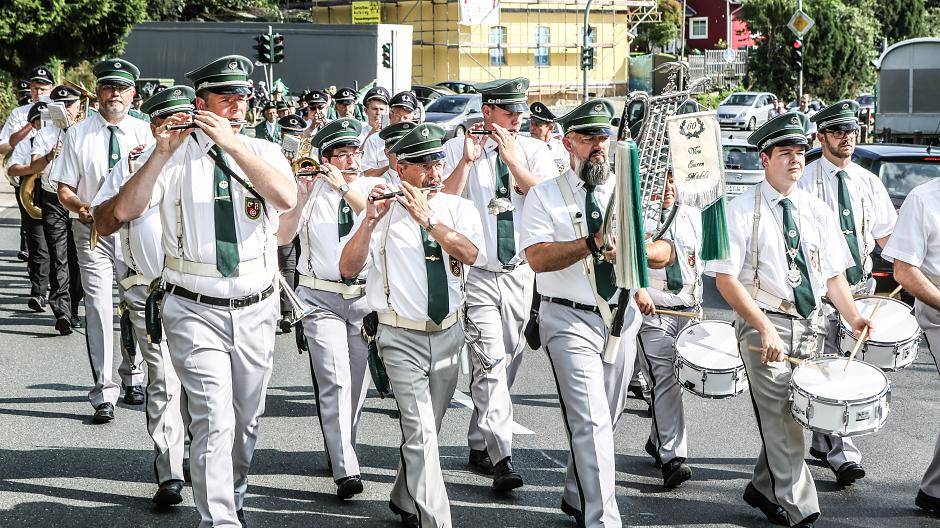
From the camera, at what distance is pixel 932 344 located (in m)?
6.85

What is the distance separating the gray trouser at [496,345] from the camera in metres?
7.27

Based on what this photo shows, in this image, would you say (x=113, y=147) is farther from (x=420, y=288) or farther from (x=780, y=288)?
(x=780, y=288)

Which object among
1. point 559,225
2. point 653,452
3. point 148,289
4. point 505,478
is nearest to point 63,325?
point 148,289

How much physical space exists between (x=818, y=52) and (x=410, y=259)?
2022 inches

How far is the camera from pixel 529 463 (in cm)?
776

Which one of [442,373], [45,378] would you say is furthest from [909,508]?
[45,378]

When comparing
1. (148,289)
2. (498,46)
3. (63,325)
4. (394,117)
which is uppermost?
Result: (498,46)

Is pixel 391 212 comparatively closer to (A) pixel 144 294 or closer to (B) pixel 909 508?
(A) pixel 144 294

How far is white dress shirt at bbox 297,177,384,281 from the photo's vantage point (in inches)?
285

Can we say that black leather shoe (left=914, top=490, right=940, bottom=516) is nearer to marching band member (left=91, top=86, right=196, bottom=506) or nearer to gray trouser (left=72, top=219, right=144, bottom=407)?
marching band member (left=91, top=86, right=196, bottom=506)

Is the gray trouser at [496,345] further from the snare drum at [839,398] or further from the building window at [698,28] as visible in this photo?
the building window at [698,28]

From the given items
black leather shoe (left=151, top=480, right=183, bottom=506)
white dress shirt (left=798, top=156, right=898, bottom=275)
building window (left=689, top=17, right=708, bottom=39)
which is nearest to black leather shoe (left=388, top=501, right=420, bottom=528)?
black leather shoe (left=151, top=480, right=183, bottom=506)

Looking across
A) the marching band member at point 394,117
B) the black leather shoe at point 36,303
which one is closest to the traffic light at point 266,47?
the black leather shoe at point 36,303

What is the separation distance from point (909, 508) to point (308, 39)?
136 feet
